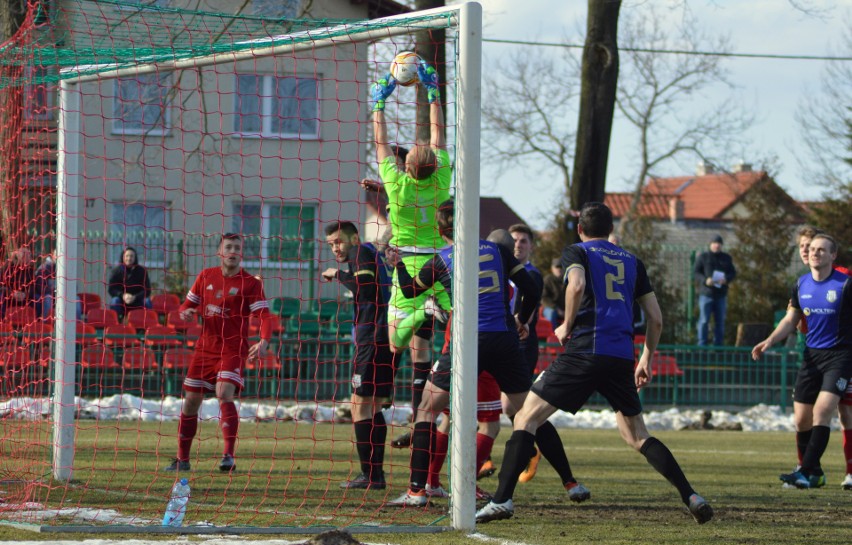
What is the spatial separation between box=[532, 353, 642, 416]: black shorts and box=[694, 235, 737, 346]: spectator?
533 inches

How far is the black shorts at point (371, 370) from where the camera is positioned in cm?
838

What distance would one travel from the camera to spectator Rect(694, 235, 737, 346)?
20.0 m

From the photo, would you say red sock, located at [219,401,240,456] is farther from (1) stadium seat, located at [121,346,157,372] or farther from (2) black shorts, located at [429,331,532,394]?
(1) stadium seat, located at [121,346,157,372]

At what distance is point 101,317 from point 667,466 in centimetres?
1134

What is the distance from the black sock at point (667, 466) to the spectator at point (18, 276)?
4.66 m

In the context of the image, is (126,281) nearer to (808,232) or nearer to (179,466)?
(179,466)

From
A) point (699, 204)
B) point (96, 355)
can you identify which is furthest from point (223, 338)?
point (699, 204)

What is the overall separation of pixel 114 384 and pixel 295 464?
6.25 m

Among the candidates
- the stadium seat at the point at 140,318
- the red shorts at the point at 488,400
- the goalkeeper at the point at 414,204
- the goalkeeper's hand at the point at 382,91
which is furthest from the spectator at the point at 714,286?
the goalkeeper's hand at the point at 382,91

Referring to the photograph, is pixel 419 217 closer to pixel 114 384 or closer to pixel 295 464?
pixel 295 464

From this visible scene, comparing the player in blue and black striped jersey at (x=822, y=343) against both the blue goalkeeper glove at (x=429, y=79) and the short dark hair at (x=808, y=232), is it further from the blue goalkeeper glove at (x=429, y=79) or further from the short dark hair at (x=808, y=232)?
the blue goalkeeper glove at (x=429, y=79)

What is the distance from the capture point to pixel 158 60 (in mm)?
7844

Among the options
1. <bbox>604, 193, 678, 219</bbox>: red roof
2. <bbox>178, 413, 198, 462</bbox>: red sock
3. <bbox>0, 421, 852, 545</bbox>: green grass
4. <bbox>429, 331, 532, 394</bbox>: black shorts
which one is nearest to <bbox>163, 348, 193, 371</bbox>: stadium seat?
<bbox>0, 421, 852, 545</bbox>: green grass

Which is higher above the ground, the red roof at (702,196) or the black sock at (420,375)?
the red roof at (702,196)
